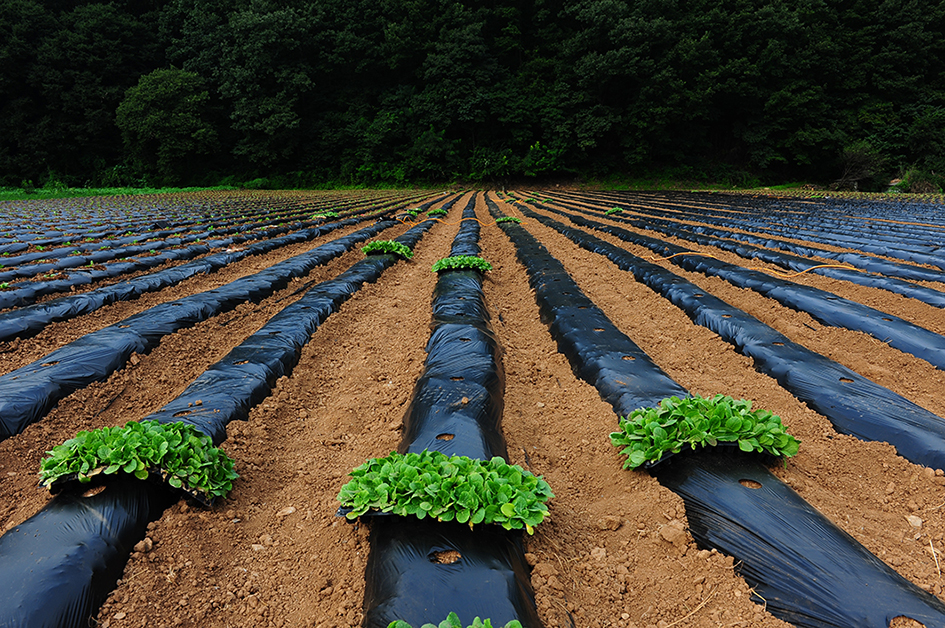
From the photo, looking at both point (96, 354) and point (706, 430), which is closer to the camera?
point (706, 430)

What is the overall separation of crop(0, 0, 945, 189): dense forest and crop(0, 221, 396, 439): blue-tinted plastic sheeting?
29598 mm

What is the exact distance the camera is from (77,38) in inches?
1355

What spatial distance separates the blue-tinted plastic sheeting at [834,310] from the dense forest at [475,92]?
26918 millimetres

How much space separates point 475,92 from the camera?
32.6 metres

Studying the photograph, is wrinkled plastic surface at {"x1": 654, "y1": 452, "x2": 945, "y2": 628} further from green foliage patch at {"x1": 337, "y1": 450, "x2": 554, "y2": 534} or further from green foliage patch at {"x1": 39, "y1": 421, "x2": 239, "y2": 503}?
green foliage patch at {"x1": 39, "y1": 421, "x2": 239, "y2": 503}

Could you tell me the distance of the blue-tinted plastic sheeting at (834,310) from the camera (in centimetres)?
372

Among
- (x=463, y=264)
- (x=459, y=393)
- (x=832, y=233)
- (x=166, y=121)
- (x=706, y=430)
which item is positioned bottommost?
(x=459, y=393)

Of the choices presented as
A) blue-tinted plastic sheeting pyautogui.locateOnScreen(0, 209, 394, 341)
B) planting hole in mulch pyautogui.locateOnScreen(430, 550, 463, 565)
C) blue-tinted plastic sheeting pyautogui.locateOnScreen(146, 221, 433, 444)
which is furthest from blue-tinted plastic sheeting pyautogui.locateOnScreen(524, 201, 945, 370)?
blue-tinted plastic sheeting pyautogui.locateOnScreen(0, 209, 394, 341)

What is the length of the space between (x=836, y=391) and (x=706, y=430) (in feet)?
5.04

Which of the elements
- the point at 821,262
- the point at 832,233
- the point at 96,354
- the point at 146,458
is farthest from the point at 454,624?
the point at 832,233

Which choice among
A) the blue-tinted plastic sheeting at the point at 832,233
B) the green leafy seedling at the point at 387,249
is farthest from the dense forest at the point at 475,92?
the green leafy seedling at the point at 387,249

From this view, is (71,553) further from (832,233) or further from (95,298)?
(832,233)

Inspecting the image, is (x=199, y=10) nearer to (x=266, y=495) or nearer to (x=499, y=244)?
(x=499, y=244)

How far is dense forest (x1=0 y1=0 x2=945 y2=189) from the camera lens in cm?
3036
